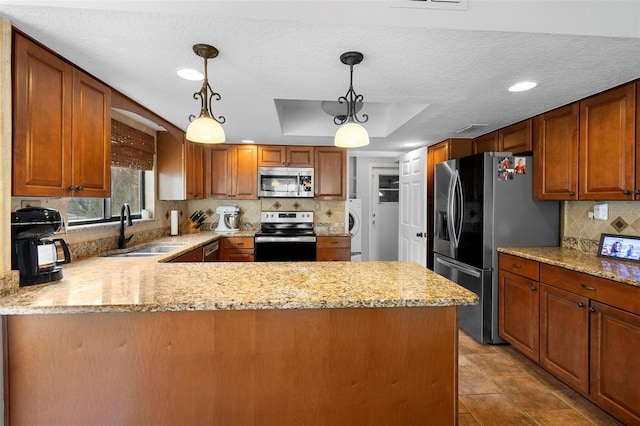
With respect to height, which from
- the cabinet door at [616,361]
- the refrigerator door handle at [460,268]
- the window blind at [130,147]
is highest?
the window blind at [130,147]

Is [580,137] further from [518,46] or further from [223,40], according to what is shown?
[223,40]

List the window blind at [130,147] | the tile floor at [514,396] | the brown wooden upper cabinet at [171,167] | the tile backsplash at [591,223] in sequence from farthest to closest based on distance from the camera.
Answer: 1. the brown wooden upper cabinet at [171,167]
2. the window blind at [130,147]
3. the tile backsplash at [591,223]
4. the tile floor at [514,396]

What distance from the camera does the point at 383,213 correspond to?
239 inches

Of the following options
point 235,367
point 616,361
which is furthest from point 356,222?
point 235,367

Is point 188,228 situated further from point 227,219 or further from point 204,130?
point 204,130

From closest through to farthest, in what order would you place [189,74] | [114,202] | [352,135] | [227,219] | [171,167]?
[352,135] → [189,74] → [114,202] → [171,167] → [227,219]

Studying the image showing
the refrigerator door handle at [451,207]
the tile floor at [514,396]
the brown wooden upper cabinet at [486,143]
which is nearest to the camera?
the tile floor at [514,396]

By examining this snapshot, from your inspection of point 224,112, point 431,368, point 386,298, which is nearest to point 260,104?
point 224,112

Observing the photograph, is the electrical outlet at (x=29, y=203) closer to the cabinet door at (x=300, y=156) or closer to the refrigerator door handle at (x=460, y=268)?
the cabinet door at (x=300, y=156)

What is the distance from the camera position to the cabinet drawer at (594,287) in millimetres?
1746

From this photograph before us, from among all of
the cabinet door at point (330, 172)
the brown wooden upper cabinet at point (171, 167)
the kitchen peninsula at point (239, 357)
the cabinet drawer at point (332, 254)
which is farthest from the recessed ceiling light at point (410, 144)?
the kitchen peninsula at point (239, 357)

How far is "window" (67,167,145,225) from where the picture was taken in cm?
250

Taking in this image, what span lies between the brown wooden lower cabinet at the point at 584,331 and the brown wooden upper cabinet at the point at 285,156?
2.69 meters

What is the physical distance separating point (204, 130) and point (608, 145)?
8.72 feet
